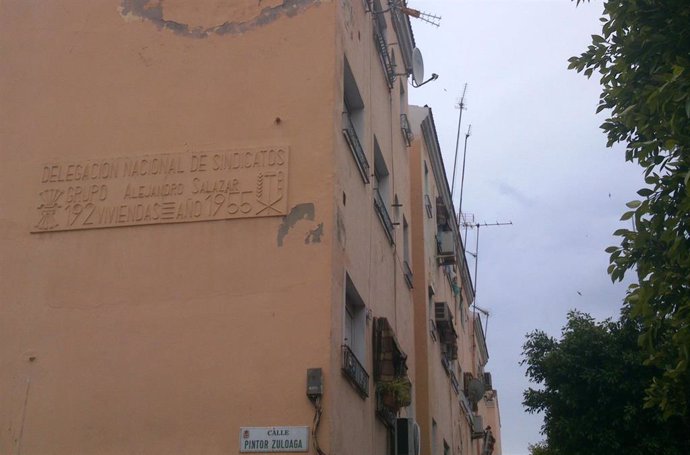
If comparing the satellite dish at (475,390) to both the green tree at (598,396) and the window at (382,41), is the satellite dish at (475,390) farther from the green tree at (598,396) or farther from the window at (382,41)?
the window at (382,41)

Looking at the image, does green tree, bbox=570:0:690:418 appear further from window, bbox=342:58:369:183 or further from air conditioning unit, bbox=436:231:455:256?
air conditioning unit, bbox=436:231:455:256

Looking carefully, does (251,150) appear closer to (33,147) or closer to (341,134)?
(341,134)

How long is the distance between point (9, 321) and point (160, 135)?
10.2 feet

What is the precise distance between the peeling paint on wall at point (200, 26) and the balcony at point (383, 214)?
354 cm

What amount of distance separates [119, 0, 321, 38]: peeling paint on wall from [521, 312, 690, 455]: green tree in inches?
360

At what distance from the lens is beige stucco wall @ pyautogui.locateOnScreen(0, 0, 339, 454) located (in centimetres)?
1045

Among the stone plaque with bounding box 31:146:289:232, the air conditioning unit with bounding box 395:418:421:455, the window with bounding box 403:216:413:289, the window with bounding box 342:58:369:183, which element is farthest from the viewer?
the window with bounding box 403:216:413:289

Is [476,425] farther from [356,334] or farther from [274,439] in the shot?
[274,439]

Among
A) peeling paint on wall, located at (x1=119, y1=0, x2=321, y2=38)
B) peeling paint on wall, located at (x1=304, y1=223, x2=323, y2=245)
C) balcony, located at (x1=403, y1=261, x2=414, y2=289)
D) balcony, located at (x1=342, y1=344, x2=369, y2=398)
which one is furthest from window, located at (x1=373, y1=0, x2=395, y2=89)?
balcony, located at (x1=342, y1=344, x2=369, y2=398)

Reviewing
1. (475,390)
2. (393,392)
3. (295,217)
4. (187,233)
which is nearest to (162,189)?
(187,233)

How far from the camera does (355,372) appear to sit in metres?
11.6

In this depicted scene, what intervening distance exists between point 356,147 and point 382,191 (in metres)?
3.22

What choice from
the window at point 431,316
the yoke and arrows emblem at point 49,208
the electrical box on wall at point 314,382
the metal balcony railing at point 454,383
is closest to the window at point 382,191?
the electrical box on wall at point 314,382

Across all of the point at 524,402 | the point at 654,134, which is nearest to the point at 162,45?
the point at 654,134
